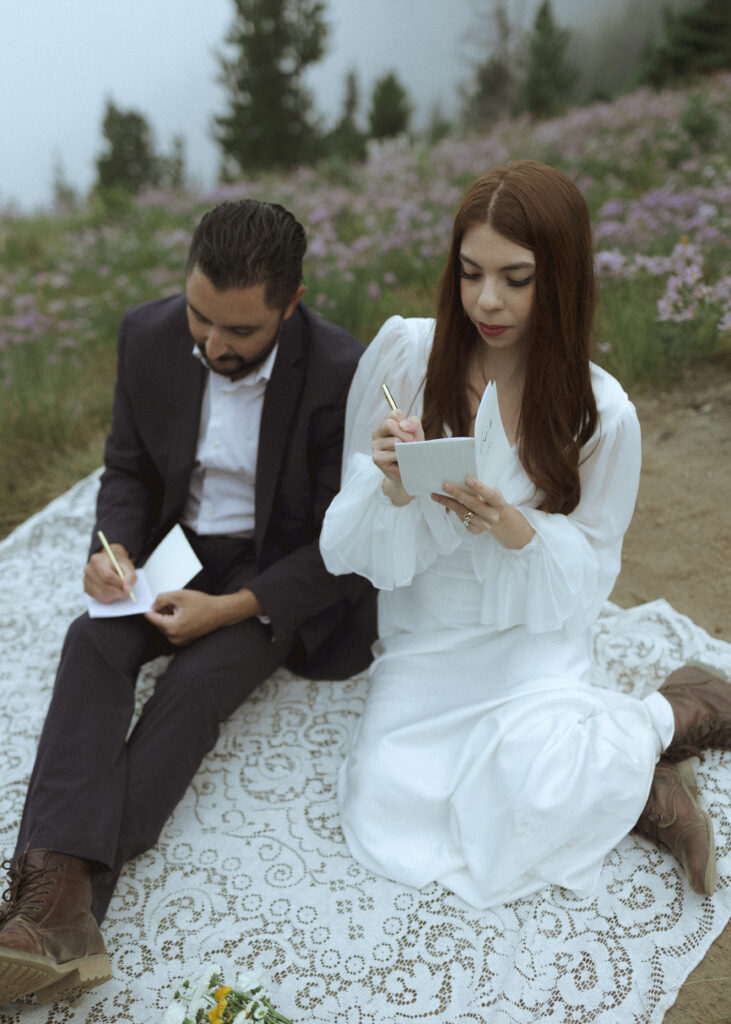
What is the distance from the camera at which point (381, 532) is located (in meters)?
2.32

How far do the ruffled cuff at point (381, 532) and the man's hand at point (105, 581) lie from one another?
62 centimetres

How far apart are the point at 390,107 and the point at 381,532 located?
66.7 feet

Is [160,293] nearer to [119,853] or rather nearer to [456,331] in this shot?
[456,331]

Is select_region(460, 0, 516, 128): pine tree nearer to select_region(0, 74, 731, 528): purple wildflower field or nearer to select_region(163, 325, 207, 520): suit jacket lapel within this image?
select_region(0, 74, 731, 528): purple wildflower field

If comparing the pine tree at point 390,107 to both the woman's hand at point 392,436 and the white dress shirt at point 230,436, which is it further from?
the woman's hand at point 392,436

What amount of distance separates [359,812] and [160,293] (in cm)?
457

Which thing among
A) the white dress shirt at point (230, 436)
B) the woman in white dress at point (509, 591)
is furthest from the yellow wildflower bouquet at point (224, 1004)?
the white dress shirt at point (230, 436)

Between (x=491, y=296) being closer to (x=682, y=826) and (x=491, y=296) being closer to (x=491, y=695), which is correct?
(x=491, y=695)

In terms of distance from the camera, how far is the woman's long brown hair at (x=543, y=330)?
1.93 metres

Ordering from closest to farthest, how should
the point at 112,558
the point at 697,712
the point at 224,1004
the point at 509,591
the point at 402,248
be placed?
the point at 224,1004, the point at 509,591, the point at 697,712, the point at 112,558, the point at 402,248

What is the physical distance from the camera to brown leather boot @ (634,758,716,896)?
208 cm

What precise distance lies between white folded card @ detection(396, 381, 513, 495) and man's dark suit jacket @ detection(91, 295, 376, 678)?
30.4 inches

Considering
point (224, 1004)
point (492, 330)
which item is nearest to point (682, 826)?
point (224, 1004)

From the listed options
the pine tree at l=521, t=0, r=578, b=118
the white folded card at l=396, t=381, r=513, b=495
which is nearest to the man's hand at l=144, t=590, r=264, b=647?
the white folded card at l=396, t=381, r=513, b=495
